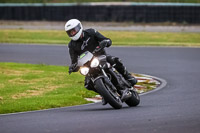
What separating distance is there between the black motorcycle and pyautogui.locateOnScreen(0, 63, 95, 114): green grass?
1.63 meters

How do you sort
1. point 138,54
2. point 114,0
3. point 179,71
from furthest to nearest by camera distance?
point 114,0 → point 138,54 → point 179,71

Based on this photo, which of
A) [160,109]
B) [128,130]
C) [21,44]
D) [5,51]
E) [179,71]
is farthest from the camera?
[21,44]

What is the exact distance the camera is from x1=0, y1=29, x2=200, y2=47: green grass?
1098 inches

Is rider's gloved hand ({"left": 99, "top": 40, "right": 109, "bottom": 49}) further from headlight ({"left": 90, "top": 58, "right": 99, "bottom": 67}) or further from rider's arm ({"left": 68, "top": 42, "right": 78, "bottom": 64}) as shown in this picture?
rider's arm ({"left": 68, "top": 42, "right": 78, "bottom": 64})

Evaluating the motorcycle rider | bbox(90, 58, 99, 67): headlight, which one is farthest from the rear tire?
bbox(90, 58, 99, 67): headlight

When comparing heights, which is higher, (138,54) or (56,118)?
(56,118)

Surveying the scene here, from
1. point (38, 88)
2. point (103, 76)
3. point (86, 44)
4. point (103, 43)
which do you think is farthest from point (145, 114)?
point (38, 88)

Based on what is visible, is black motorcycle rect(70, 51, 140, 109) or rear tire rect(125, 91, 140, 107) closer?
black motorcycle rect(70, 51, 140, 109)

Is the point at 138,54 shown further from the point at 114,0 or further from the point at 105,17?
the point at 114,0

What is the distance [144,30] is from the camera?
33875 millimetres

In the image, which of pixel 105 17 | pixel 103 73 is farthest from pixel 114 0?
pixel 103 73

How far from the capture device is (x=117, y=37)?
99.2ft

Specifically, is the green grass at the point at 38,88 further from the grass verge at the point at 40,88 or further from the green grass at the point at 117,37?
the green grass at the point at 117,37

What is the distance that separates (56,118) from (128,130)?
65.4 inches
